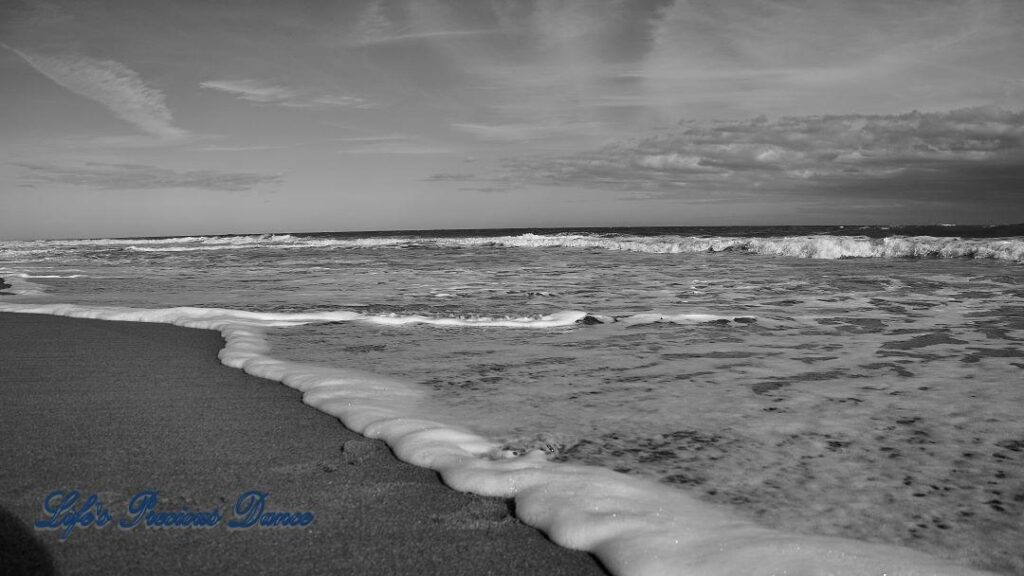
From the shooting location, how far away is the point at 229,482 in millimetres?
2607

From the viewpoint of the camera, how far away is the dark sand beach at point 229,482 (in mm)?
2051

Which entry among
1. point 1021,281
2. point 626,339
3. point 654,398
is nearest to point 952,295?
point 1021,281

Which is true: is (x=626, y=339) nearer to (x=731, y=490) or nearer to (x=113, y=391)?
(x=731, y=490)

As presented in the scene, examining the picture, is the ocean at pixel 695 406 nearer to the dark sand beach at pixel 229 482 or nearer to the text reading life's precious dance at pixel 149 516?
the dark sand beach at pixel 229 482

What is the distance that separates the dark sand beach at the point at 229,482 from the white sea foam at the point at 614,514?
9cm

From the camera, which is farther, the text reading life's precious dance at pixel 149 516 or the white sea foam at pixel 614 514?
the text reading life's precious dance at pixel 149 516

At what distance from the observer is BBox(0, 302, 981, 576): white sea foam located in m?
2.04

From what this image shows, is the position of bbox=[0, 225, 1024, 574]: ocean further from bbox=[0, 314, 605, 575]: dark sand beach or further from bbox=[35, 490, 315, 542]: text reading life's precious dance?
bbox=[35, 490, 315, 542]: text reading life's precious dance

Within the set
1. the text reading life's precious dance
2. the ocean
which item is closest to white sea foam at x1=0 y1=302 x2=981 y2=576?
the ocean

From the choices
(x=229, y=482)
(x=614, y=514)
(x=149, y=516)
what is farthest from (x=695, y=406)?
(x=149, y=516)

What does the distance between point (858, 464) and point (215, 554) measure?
2.55m

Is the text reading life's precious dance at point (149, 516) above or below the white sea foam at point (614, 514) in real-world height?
above

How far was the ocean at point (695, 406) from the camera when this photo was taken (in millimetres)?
2262

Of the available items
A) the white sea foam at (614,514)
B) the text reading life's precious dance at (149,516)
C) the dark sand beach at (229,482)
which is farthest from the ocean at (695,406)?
the text reading life's precious dance at (149,516)
